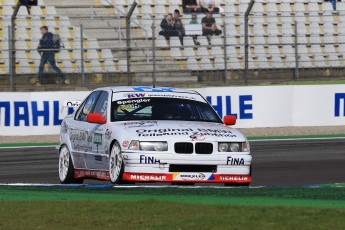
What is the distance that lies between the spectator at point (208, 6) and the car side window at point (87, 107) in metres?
15.4

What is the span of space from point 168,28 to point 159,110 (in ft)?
44.8

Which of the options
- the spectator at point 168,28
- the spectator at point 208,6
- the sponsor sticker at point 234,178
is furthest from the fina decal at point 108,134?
the spectator at point 208,6

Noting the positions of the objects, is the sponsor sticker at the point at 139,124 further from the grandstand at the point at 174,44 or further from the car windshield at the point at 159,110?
the grandstand at the point at 174,44

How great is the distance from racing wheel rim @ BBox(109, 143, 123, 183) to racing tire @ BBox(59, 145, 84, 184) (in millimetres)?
1391

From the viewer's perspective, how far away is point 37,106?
79.9 ft

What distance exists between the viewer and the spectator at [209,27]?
2791 cm

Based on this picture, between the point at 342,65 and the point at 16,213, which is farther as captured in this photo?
the point at 342,65

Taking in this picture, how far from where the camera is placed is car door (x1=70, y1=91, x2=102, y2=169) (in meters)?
14.4

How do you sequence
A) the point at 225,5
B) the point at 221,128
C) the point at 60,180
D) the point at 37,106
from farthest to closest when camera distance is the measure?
the point at 225,5
the point at 37,106
the point at 60,180
the point at 221,128

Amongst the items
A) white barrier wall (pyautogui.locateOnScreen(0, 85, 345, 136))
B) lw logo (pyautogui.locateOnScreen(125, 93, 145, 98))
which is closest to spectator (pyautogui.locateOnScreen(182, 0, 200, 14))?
white barrier wall (pyautogui.locateOnScreen(0, 85, 345, 136))

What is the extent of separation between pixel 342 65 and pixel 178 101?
50.1 feet

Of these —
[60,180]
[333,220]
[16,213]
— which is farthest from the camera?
[60,180]

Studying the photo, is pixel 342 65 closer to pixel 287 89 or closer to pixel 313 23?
pixel 313 23

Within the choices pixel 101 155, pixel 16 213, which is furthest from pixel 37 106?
pixel 16 213
